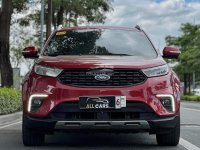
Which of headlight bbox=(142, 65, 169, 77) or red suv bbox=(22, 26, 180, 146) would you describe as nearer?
red suv bbox=(22, 26, 180, 146)

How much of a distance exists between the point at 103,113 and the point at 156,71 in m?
0.94

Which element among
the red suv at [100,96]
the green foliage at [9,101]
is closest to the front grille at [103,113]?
the red suv at [100,96]

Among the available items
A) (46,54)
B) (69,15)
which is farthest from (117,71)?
(69,15)

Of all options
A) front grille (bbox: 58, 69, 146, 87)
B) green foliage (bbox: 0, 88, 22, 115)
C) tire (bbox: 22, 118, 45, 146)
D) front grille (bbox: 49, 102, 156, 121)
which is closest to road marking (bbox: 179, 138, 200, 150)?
front grille (bbox: 49, 102, 156, 121)

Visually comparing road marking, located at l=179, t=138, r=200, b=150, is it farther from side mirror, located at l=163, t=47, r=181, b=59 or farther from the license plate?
the license plate

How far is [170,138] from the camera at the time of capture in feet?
27.0

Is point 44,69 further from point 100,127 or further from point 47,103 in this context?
point 100,127

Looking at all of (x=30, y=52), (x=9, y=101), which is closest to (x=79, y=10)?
(x=9, y=101)

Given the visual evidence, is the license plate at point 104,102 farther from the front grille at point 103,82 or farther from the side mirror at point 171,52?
the side mirror at point 171,52

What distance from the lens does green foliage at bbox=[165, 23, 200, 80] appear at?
64312mm

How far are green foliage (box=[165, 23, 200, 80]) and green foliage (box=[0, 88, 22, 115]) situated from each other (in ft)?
157

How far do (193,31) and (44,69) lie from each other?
6347 cm

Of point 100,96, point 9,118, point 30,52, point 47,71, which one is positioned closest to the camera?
point 100,96

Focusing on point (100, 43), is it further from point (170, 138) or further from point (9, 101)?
point (9, 101)
